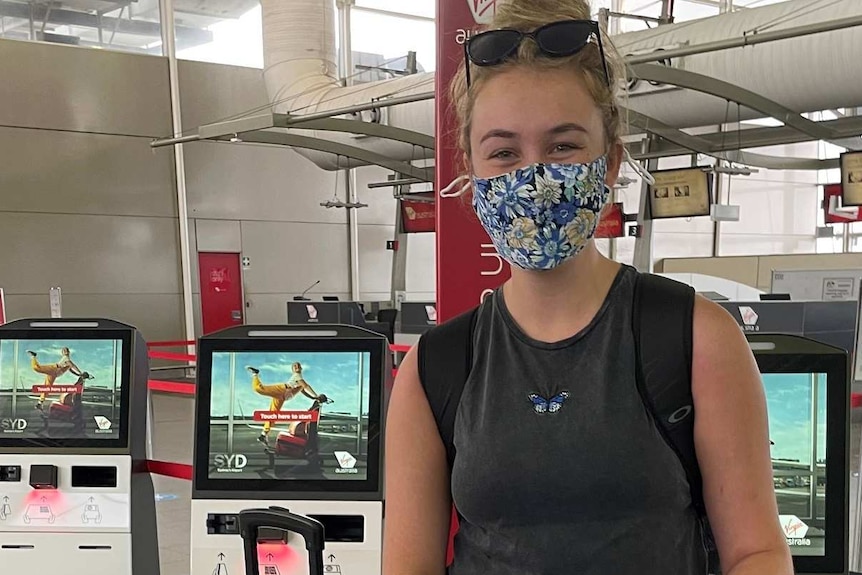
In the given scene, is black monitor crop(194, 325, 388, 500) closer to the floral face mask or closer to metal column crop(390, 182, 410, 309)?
the floral face mask

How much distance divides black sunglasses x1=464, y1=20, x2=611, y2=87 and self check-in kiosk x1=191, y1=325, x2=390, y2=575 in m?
1.29

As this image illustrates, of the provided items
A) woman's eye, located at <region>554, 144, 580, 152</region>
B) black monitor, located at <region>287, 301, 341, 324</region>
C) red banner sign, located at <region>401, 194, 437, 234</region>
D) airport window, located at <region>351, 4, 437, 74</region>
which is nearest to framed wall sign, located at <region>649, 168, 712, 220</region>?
red banner sign, located at <region>401, 194, 437, 234</region>

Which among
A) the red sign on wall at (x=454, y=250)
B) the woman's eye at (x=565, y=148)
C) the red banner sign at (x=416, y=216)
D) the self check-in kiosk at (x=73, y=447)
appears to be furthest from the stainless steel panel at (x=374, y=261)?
the woman's eye at (x=565, y=148)

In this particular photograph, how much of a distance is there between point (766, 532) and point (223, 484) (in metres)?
1.71

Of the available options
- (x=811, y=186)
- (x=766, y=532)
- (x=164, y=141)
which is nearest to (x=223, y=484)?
(x=766, y=532)

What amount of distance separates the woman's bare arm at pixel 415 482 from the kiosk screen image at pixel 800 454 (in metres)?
1.04

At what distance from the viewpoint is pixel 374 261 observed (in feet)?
53.1

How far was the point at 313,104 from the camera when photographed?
35.9 ft

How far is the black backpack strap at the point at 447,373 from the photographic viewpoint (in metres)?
1.20

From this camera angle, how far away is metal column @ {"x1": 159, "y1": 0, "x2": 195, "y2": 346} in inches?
545

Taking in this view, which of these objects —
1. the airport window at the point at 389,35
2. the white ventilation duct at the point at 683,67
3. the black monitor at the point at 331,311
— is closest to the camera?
the white ventilation duct at the point at 683,67

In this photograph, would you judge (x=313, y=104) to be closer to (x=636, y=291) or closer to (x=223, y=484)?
(x=223, y=484)

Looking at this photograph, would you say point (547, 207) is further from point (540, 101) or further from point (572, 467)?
point (572, 467)

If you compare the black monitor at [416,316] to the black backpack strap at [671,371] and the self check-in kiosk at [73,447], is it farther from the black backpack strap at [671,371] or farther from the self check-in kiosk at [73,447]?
the black backpack strap at [671,371]
